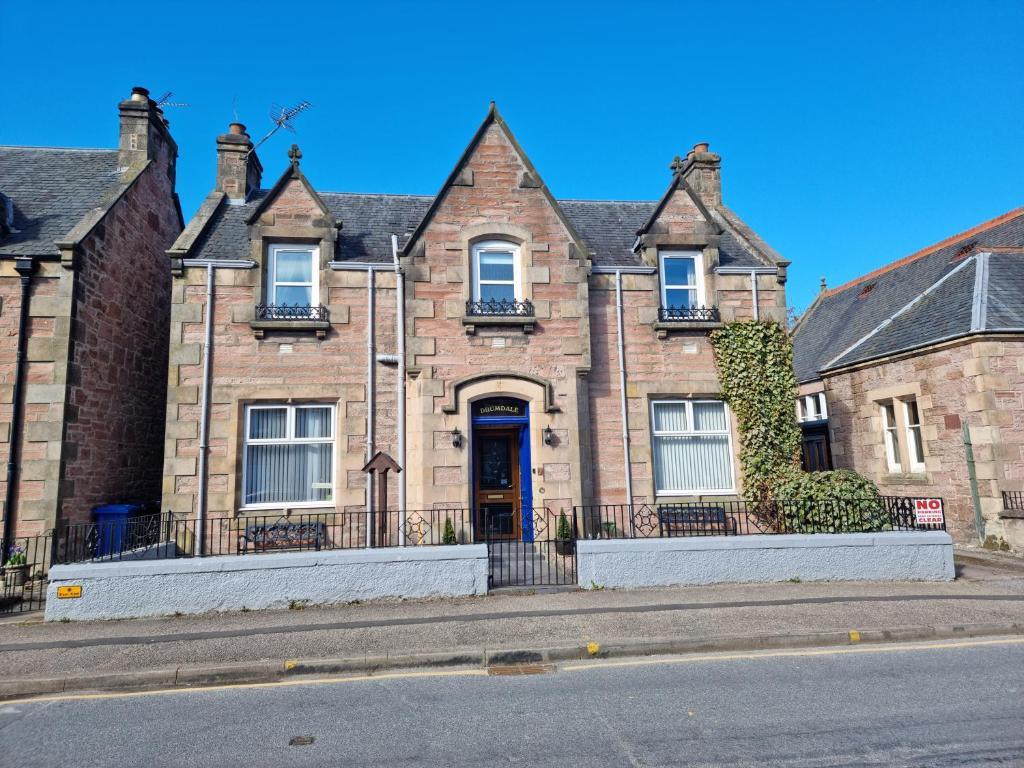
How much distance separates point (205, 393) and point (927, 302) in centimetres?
1968

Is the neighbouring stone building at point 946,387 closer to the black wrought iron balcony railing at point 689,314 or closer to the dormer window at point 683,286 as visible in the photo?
the black wrought iron balcony railing at point 689,314

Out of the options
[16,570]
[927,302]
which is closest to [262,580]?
[16,570]

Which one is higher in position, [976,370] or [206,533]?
[976,370]

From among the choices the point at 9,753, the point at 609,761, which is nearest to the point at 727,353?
the point at 609,761

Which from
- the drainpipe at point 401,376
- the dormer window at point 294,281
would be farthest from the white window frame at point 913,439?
the dormer window at point 294,281

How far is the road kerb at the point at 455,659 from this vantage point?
6207 millimetres

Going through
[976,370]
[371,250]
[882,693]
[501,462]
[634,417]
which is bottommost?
[882,693]

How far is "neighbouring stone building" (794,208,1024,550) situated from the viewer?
43.3 ft

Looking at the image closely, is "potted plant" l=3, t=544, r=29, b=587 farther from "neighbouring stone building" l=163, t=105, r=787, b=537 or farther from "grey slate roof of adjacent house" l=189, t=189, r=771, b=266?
"grey slate roof of adjacent house" l=189, t=189, r=771, b=266

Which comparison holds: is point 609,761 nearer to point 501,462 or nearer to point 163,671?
point 163,671

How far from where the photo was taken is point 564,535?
1180cm

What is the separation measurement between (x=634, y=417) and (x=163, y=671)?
10032 mm

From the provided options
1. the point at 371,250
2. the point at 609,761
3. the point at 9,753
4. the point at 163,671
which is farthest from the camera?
the point at 371,250

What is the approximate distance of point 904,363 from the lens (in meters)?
15.5
